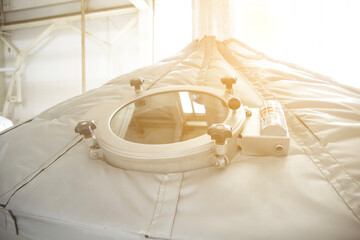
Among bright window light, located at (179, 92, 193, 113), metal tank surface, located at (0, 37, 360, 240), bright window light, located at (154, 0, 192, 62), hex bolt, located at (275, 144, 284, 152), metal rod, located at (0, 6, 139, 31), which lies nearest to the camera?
metal tank surface, located at (0, 37, 360, 240)

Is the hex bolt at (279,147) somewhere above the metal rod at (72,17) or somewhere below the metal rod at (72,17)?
below

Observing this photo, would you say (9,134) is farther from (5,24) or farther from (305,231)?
(5,24)

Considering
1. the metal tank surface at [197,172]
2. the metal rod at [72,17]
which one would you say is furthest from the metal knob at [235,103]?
the metal rod at [72,17]

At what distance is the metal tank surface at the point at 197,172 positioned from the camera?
44 centimetres

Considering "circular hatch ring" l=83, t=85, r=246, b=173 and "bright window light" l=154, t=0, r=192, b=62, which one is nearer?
"circular hatch ring" l=83, t=85, r=246, b=173

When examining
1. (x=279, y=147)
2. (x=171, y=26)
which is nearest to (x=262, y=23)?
(x=171, y=26)

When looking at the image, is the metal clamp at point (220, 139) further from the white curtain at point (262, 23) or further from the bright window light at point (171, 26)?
the bright window light at point (171, 26)

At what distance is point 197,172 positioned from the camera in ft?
1.83

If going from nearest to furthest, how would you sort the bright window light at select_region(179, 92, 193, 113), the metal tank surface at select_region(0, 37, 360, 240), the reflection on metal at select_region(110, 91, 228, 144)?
1. the metal tank surface at select_region(0, 37, 360, 240)
2. the reflection on metal at select_region(110, 91, 228, 144)
3. the bright window light at select_region(179, 92, 193, 113)

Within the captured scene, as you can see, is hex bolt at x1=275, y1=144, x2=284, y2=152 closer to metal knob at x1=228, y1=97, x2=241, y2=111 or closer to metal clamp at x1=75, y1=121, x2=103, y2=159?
metal knob at x1=228, y1=97, x2=241, y2=111

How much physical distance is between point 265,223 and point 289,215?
2.0 inches

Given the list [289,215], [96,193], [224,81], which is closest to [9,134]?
[96,193]

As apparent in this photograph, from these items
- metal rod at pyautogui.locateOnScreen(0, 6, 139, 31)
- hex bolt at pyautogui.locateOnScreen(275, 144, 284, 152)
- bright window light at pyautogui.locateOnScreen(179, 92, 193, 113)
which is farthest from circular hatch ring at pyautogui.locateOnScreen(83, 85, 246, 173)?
metal rod at pyautogui.locateOnScreen(0, 6, 139, 31)

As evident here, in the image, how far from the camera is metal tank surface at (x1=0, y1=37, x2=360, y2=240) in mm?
442
